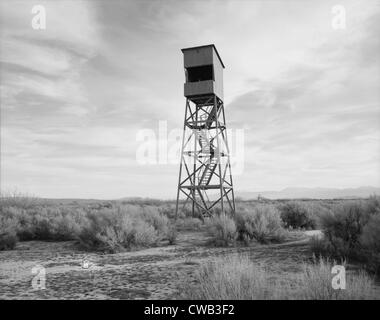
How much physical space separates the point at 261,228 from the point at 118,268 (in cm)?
521

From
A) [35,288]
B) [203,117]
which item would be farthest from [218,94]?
[35,288]

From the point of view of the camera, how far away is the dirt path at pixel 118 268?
17.5ft

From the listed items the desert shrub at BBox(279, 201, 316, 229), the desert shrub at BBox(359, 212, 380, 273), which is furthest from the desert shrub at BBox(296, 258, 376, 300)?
the desert shrub at BBox(279, 201, 316, 229)

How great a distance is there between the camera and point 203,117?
18625mm

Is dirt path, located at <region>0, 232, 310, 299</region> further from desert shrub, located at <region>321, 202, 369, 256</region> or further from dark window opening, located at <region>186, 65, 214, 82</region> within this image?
dark window opening, located at <region>186, 65, 214, 82</region>

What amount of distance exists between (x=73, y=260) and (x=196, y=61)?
41.8ft

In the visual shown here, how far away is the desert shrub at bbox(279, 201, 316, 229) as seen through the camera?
15.1 meters

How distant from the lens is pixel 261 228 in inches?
409

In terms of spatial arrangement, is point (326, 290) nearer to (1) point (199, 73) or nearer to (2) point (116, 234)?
(2) point (116, 234)

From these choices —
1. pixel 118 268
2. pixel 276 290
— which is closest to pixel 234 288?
pixel 276 290

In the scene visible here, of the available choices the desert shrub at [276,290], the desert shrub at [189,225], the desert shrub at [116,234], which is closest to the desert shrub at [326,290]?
the desert shrub at [276,290]

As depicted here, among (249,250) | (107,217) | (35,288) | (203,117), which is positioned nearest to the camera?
(35,288)

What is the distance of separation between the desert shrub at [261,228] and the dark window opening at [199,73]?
994 cm
